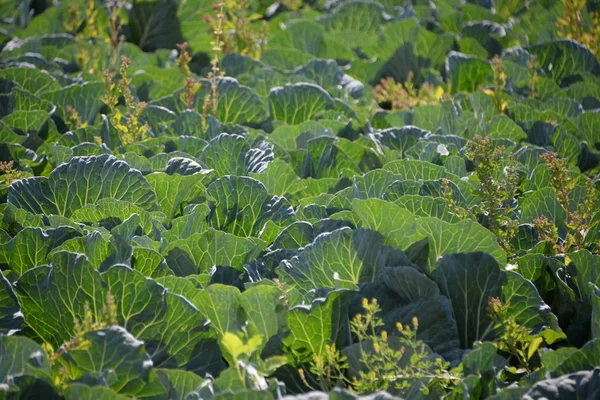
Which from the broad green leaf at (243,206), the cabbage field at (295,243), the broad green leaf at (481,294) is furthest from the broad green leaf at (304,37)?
the broad green leaf at (481,294)

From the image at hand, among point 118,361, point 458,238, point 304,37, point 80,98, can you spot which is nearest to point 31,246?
point 118,361

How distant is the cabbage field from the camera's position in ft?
6.77

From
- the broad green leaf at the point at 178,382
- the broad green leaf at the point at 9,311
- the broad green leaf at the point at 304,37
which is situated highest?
the broad green leaf at the point at 304,37

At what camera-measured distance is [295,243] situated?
265 cm

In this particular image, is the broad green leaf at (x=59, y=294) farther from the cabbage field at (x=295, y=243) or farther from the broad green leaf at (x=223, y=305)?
the broad green leaf at (x=223, y=305)

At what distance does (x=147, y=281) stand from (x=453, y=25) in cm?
428

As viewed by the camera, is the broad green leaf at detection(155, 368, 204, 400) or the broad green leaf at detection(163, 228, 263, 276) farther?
the broad green leaf at detection(163, 228, 263, 276)

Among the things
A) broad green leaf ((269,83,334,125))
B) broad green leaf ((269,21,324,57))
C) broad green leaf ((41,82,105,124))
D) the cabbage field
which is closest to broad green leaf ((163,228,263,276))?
the cabbage field

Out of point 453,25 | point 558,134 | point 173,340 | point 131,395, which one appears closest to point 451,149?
point 558,134

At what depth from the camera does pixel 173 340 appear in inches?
88.6

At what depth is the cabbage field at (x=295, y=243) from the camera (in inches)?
81.2

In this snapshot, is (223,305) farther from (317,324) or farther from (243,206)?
(243,206)

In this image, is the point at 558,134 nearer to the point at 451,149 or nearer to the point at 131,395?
the point at 451,149

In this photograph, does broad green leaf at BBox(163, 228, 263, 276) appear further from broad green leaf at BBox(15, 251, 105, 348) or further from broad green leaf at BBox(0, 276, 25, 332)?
broad green leaf at BBox(0, 276, 25, 332)
